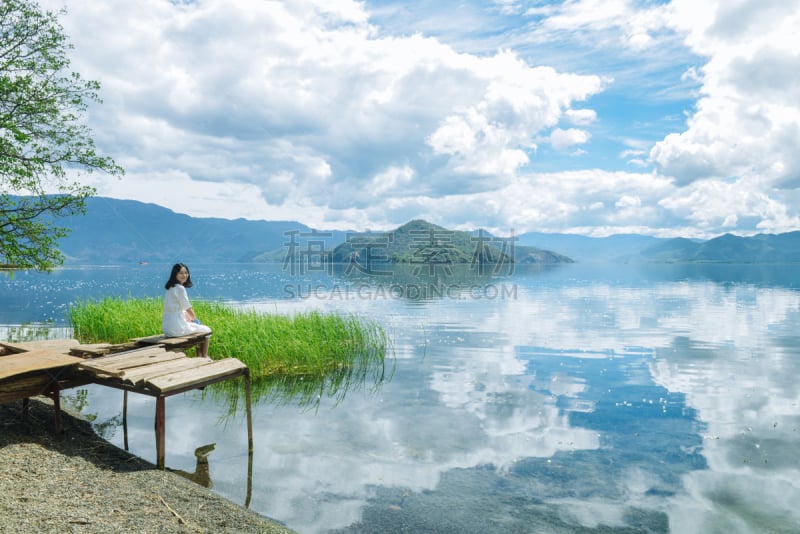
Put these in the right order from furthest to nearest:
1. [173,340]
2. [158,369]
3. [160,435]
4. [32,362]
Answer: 1. [173,340]
2. [158,369]
3. [32,362]
4. [160,435]

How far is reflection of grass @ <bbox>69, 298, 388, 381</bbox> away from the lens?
1989 cm

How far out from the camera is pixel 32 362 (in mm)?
10891

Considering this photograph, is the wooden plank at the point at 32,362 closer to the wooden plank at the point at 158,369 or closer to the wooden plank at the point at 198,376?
the wooden plank at the point at 158,369

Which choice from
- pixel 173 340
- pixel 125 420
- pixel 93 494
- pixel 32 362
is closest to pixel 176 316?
pixel 173 340

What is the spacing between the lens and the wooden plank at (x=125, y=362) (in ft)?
35.3

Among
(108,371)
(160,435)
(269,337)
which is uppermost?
(108,371)

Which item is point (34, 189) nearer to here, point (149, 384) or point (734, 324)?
point (149, 384)

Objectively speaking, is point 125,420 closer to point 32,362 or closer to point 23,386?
point 32,362

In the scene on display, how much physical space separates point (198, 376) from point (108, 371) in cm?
170

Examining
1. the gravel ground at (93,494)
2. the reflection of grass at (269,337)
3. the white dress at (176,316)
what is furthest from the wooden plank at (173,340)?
the reflection of grass at (269,337)

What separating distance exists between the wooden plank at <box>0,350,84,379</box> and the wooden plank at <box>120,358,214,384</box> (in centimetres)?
153

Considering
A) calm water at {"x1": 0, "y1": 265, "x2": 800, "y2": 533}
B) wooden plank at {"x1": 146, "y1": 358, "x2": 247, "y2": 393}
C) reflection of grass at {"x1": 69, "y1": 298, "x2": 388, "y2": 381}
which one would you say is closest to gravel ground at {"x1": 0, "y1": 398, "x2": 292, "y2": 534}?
calm water at {"x1": 0, "y1": 265, "x2": 800, "y2": 533}

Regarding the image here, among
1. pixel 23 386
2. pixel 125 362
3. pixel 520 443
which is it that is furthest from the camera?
pixel 520 443

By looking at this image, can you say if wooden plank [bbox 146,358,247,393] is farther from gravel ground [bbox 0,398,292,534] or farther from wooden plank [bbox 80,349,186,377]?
gravel ground [bbox 0,398,292,534]
